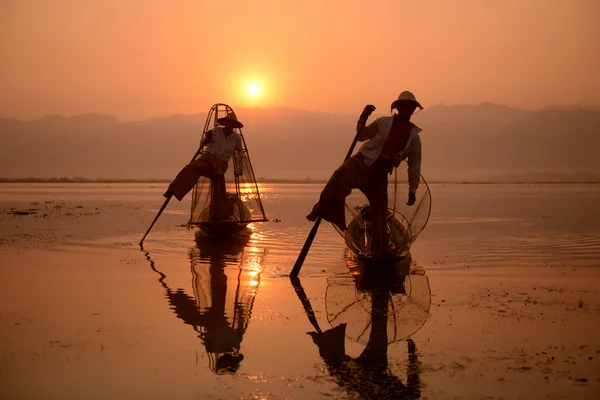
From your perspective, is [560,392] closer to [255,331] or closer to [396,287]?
[255,331]

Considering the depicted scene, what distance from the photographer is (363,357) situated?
20.9ft

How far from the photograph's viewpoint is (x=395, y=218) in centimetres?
1209

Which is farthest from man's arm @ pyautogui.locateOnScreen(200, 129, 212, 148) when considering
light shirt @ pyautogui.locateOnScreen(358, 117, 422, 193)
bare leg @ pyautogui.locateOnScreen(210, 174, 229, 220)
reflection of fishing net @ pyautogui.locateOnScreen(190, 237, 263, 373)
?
light shirt @ pyautogui.locateOnScreen(358, 117, 422, 193)

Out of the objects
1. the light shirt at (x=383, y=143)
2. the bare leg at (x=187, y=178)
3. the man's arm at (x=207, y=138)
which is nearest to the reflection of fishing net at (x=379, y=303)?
the light shirt at (x=383, y=143)

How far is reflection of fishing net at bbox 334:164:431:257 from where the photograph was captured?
11703 mm

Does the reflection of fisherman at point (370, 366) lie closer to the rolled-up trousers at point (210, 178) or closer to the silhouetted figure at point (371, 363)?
the silhouetted figure at point (371, 363)

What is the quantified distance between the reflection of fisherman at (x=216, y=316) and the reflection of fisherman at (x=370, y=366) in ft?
2.83

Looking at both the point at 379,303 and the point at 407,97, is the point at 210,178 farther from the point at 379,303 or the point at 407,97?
the point at 379,303

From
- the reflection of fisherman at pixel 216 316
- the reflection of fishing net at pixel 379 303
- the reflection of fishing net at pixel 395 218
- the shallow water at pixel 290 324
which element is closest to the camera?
the shallow water at pixel 290 324

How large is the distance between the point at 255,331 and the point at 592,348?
3.44m

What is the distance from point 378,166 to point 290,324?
381 cm

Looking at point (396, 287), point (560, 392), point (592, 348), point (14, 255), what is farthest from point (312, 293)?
point (14, 255)

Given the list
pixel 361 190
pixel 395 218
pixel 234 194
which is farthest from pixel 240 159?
pixel 361 190

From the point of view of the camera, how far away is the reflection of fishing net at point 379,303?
756 cm
